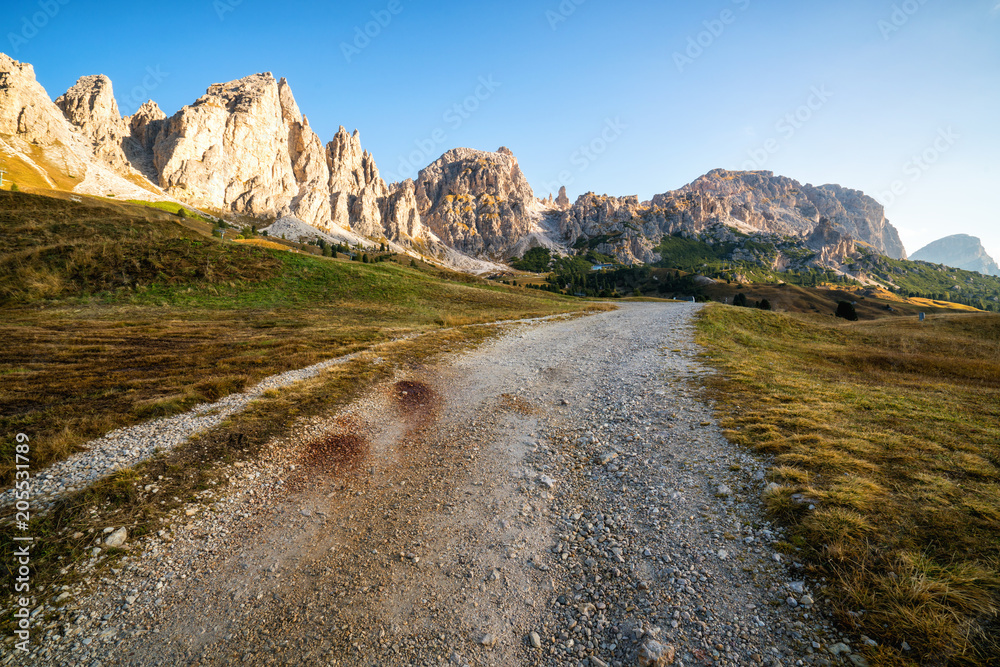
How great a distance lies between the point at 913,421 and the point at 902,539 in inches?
262

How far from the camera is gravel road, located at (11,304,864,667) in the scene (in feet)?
14.9

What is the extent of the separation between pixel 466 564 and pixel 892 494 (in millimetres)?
7205

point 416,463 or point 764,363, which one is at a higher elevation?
point 764,363

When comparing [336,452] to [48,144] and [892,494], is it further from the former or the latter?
[48,144]

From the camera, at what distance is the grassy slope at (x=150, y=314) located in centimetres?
1031

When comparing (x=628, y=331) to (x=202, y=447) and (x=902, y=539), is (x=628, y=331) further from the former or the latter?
(x=202, y=447)

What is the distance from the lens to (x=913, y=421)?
9320 mm

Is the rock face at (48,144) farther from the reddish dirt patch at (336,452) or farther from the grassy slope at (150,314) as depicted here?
the reddish dirt patch at (336,452)

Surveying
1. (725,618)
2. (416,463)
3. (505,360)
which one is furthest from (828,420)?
(505,360)

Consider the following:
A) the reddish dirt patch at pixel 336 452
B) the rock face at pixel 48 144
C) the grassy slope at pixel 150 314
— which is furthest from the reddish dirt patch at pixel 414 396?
the rock face at pixel 48 144

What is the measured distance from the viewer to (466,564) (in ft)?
19.6

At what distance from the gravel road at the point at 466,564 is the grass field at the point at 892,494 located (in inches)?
21.2

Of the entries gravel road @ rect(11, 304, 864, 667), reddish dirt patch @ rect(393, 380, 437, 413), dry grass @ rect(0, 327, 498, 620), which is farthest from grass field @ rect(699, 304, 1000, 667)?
dry grass @ rect(0, 327, 498, 620)

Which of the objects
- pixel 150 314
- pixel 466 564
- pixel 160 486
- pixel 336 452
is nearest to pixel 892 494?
pixel 466 564
